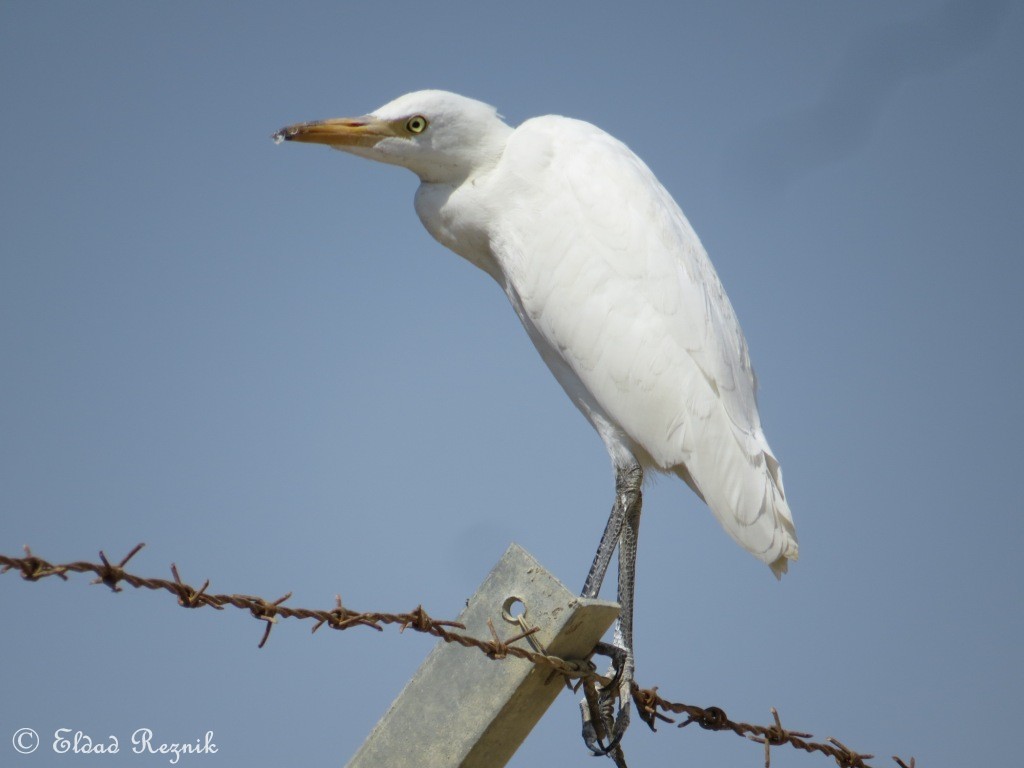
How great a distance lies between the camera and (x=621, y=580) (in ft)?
15.5

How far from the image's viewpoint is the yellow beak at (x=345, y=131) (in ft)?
16.8

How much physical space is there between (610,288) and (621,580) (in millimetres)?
1318

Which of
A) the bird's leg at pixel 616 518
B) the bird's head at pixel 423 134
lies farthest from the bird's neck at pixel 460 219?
the bird's leg at pixel 616 518

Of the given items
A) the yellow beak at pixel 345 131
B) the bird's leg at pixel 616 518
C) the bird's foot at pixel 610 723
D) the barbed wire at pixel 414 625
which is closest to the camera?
the barbed wire at pixel 414 625

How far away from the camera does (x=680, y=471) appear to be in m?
4.97

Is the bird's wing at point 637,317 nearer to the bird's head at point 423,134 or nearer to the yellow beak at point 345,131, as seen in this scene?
the bird's head at point 423,134

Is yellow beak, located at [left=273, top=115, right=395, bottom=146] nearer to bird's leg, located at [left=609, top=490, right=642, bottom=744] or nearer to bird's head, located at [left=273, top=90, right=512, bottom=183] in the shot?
bird's head, located at [left=273, top=90, right=512, bottom=183]

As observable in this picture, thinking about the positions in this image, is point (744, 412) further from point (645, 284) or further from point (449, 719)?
point (449, 719)

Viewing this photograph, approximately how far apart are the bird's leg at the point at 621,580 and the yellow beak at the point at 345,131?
198cm

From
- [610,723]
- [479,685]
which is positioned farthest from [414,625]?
[610,723]

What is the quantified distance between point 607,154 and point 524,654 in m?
3.22

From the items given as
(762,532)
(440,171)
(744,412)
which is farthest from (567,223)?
(762,532)

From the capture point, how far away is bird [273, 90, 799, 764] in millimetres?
4742

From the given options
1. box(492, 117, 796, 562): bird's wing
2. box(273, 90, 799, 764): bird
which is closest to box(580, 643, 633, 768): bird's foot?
box(273, 90, 799, 764): bird
